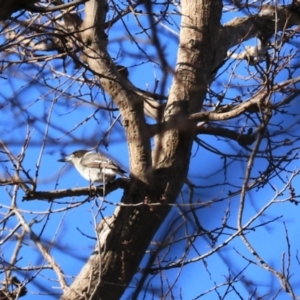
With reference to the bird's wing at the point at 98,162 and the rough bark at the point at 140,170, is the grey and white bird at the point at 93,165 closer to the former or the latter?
the bird's wing at the point at 98,162

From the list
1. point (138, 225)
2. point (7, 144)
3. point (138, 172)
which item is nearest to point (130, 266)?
point (138, 225)

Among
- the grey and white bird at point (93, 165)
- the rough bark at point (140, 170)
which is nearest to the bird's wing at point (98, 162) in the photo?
the grey and white bird at point (93, 165)

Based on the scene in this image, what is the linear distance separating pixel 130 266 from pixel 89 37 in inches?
→ 61.9

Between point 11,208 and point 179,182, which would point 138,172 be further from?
point 11,208

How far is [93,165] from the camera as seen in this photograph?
4.77 meters

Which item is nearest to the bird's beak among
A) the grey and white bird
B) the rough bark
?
the grey and white bird

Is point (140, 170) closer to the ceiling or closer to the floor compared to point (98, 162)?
closer to the floor

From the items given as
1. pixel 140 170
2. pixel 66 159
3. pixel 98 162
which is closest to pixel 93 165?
pixel 98 162

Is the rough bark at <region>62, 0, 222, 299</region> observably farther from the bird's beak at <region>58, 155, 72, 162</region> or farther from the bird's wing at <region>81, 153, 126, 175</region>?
the bird's beak at <region>58, 155, 72, 162</region>

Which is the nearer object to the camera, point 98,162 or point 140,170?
point 140,170

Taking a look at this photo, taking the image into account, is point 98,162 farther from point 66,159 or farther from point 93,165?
point 66,159

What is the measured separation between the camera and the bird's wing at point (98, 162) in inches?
181

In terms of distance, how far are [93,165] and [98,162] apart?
47 mm

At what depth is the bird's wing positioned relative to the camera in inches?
181
